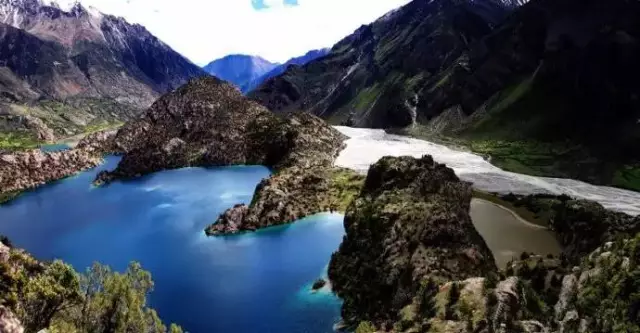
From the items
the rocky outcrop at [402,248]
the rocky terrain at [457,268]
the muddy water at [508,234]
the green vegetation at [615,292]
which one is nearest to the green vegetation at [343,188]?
the rocky terrain at [457,268]

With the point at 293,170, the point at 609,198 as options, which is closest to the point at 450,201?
the point at 293,170

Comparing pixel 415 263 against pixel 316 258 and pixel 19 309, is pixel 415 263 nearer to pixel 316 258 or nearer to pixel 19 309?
pixel 316 258

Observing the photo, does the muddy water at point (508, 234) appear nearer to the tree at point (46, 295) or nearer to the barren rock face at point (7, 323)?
the tree at point (46, 295)

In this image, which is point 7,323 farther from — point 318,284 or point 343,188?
point 343,188

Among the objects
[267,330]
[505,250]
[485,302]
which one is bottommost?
[267,330]

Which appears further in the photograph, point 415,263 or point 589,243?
point 589,243

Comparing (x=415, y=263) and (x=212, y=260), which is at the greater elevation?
(x=415, y=263)
